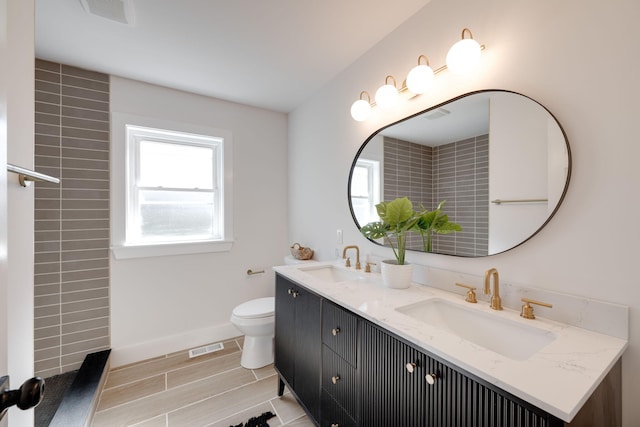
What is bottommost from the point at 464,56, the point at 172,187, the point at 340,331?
the point at 340,331

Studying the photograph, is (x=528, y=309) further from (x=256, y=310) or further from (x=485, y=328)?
(x=256, y=310)

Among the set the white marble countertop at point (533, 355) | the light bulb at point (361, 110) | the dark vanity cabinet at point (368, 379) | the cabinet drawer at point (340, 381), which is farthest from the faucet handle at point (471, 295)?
the light bulb at point (361, 110)

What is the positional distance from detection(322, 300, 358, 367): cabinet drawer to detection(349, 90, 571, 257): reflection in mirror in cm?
63

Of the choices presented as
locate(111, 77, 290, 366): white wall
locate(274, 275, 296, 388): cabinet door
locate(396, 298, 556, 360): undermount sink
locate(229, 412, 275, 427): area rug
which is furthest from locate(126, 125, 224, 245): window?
locate(396, 298, 556, 360): undermount sink

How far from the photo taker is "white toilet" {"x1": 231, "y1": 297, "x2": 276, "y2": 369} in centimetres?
206

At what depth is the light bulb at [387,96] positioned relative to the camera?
1607 millimetres

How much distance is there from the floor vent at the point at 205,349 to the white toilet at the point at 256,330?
0.39m

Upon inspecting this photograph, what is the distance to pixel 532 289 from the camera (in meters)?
1.05

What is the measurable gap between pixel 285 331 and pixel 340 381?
1.91 ft

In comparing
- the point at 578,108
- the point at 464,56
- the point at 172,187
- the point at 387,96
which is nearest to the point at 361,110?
the point at 387,96

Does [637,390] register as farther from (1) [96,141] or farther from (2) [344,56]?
(1) [96,141]

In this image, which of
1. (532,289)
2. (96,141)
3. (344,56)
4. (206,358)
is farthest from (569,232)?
(96,141)

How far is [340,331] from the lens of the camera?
3.96 ft

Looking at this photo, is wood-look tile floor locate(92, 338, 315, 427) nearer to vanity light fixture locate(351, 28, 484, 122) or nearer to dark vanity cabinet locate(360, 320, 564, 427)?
dark vanity cabinet locate(360, 320, 564, 427)
